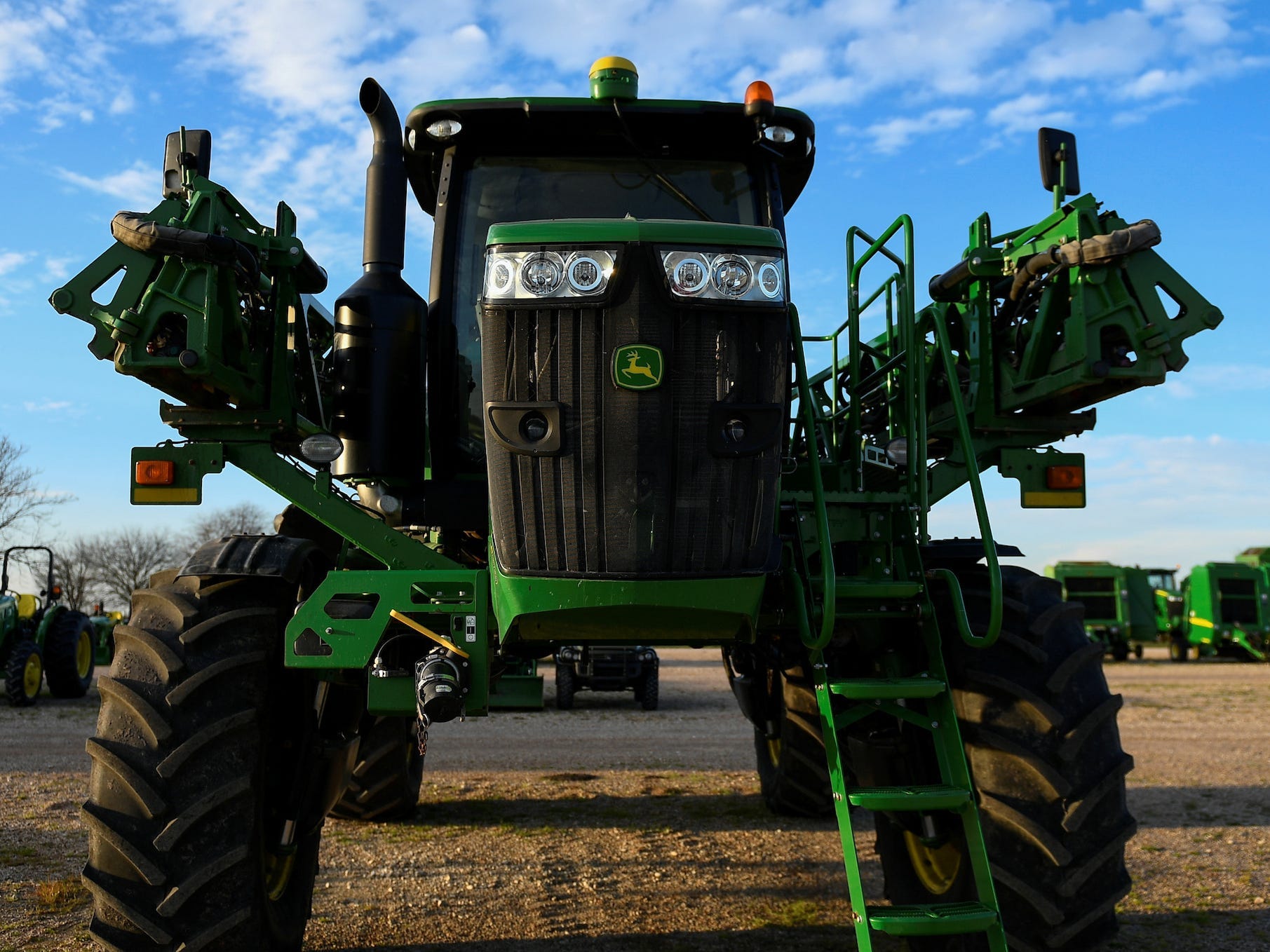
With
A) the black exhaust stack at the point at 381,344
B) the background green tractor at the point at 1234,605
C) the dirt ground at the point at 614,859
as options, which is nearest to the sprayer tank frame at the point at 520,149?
the black exhaust stack at the point at 381,344

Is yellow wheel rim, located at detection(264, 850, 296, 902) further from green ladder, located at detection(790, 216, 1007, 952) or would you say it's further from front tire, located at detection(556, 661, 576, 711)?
front tire, located at detection(556, 661, 576, 711)

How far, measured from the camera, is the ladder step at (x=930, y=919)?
2891 mm

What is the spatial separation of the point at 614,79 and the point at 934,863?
311cm

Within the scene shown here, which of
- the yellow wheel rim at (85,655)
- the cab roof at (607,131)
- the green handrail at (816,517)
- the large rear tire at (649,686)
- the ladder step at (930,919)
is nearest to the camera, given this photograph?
the ladder step at (930,919)

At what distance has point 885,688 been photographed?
335cm

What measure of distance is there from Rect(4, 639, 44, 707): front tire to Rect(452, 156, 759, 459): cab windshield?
1361 centimetres

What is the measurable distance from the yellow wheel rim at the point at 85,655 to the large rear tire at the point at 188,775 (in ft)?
48.4

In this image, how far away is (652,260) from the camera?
3.02 m

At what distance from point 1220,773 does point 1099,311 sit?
21.5 ft

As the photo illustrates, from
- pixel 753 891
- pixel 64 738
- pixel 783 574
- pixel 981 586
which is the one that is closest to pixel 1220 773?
pixel 753 891

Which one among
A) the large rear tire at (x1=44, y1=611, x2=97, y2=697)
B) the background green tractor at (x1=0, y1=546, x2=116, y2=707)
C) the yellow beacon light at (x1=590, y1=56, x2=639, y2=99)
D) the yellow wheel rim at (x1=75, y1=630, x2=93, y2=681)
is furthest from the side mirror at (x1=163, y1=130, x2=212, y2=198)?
the yellow wheel rim at (x1=75, y1=630, x2=93, y2=681)

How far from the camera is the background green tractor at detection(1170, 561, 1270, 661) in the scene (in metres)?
27.3

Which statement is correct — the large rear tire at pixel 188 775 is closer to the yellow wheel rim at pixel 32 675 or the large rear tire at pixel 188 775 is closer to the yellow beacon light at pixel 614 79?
the yellow beacon light at pixel 614 79

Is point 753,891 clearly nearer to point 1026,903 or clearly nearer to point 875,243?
point 1026,903
